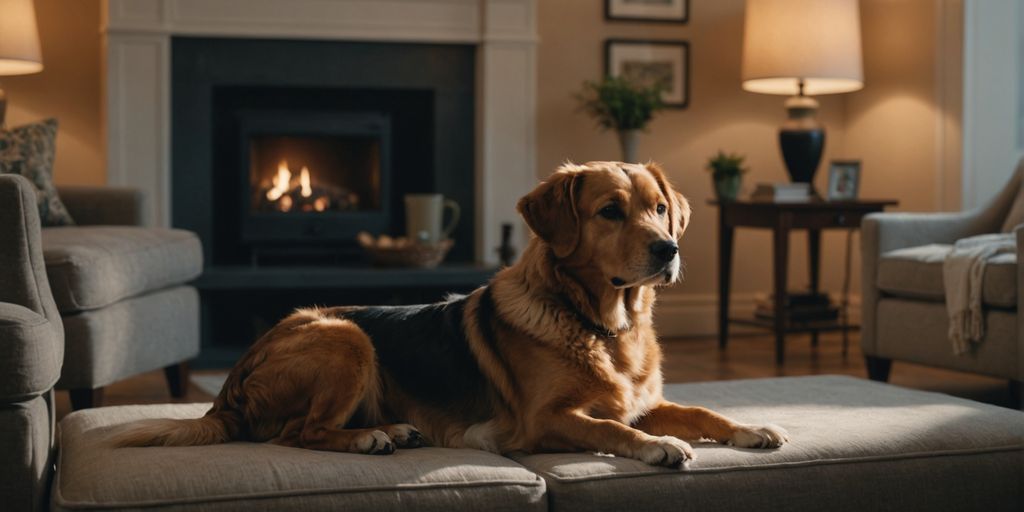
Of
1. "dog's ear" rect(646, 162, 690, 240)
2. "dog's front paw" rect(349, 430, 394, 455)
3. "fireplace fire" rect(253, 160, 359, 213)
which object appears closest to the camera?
"dog's front paw" rect(349, 430, 394, 455)

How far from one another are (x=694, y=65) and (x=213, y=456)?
430 cm

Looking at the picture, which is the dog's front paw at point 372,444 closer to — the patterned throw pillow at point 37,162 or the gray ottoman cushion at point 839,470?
the gray ottoman cushion at point 839,470

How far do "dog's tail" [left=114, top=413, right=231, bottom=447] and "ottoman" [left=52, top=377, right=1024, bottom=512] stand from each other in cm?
4

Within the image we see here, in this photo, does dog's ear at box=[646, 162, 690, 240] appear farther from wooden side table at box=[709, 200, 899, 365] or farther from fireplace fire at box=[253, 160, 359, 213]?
fireplace fire at box=[253, 160, 359, 213]

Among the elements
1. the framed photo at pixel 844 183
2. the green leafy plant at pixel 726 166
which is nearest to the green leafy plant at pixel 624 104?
the green leafy plant at pixel 726 166

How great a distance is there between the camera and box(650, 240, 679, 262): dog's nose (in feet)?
6.59

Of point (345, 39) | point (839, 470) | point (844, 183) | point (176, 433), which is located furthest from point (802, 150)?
point (176, 433)

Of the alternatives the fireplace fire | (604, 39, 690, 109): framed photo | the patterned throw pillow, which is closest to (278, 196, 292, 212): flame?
the fireplace fire

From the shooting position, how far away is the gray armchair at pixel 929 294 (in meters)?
3.47

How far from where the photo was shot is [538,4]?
18.1 feet

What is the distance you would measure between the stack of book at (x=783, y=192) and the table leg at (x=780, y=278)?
0.20 metres

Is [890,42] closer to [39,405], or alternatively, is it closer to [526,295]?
[526,295]

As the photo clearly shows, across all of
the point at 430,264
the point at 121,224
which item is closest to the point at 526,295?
the point at 121,224

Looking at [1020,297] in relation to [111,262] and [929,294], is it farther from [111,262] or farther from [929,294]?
[111,262]
